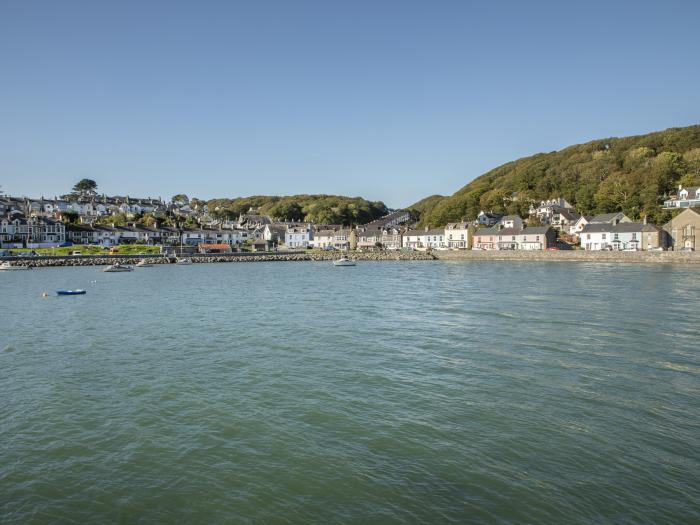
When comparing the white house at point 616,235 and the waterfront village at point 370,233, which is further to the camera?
the waterfront village at point 370,233

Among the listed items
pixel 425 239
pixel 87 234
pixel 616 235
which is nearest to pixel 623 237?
pixel 616 235

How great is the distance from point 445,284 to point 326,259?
166ft

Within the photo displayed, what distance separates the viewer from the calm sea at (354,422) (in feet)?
22.9

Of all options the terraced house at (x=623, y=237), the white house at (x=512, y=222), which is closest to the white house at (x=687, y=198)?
the terraced house at (x=623, y=237)

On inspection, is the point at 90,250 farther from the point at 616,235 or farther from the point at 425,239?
the point at 616,235

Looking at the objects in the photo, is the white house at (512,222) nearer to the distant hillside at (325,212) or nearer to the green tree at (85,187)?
the distant hillside at (325,212)

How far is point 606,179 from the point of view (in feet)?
367

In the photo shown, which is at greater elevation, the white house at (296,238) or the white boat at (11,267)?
the white house at (296,238)

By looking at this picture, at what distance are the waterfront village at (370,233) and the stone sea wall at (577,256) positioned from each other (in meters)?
7.43

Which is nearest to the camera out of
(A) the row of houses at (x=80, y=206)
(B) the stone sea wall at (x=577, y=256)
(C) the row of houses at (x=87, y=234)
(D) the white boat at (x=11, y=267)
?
(D) the white boat at (x=11, y=267)

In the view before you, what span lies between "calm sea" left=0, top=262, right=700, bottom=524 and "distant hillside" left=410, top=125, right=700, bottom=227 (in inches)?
3477

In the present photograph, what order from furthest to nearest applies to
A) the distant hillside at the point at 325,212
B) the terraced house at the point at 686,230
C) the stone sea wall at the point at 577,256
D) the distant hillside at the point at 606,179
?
the distant hillside at the point at 325,212, the distant hillside at the point at 606,179, the terraced house at the point at 686,230, the stone sea wall at the point at 577,256

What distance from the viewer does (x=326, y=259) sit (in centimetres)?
8869

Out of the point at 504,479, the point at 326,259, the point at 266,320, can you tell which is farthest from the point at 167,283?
the point at 326,259
